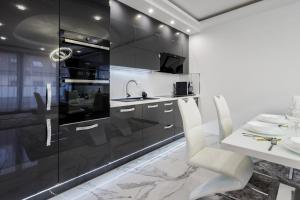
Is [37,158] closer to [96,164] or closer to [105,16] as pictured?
[96,164]

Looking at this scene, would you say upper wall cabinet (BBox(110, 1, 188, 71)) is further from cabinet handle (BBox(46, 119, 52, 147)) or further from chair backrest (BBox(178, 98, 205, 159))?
chair backrest (BBox(178, 98, 205, 159))

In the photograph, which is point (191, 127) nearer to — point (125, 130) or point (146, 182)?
point (146, 182)

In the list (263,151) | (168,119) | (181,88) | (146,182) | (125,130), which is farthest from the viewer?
(181,88)

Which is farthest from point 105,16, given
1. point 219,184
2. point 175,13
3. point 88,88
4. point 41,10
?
point 219,184

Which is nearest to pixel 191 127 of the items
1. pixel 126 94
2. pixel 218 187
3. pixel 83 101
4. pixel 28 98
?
pixel 218 187

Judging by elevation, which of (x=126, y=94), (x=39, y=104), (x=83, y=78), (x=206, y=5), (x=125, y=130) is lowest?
(x=125, y=130)

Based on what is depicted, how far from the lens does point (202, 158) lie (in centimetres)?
161

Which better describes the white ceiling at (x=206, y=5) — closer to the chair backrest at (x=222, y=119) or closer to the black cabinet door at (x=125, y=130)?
the chair backrest at (x=222, y=119)

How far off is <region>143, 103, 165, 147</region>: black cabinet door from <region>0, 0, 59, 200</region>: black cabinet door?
1.36 m

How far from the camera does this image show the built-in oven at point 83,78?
1.79m

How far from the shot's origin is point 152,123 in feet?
9.52

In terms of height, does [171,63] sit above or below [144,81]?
above

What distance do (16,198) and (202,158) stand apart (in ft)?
5.50

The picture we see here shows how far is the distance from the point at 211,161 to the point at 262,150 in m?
0.59
